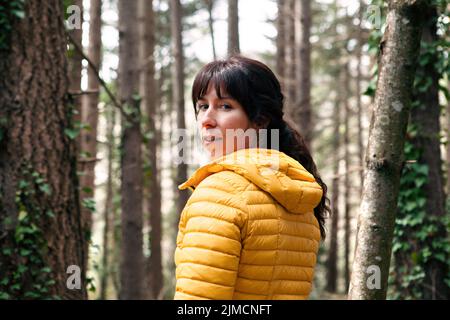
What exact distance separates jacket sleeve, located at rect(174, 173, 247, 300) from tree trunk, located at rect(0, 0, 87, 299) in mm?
3388

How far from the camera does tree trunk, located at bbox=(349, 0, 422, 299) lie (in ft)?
8.99

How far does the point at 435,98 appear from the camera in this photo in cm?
682

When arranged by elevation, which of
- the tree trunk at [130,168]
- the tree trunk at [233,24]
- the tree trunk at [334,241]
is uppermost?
the tree trunk at [233,24]

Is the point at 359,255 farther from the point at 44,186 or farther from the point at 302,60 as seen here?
the point at 302,60

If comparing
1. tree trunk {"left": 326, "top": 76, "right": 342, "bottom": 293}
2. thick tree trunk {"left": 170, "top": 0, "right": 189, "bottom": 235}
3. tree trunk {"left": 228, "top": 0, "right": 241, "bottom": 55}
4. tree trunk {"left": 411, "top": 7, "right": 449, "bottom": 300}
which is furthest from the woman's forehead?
tree trunk {"left": 326, "top": 76, "right": 342, "bottom": 293}

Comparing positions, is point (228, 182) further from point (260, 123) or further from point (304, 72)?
point (304, 72)

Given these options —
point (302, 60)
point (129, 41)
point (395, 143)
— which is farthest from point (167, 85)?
point (395, 143)

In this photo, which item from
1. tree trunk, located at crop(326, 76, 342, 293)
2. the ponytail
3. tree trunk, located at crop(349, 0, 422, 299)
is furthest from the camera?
tree trunk, located at crop(326, 76, 342, 293)

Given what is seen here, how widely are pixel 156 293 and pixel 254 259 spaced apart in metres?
11.5

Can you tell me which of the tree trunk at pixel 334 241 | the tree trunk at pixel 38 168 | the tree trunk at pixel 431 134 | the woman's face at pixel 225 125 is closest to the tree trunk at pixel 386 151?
the woman's face at pixel 225 125

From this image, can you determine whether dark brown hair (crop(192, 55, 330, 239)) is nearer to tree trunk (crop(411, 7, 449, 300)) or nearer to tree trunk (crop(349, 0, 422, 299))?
tree trunk (crop(349, 0, 422, 299))

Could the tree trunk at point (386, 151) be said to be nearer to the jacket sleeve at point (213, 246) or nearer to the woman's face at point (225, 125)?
the woman's face at point (225, 125)

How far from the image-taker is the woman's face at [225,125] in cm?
214

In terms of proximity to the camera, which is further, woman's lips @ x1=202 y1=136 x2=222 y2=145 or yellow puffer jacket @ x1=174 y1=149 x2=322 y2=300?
woman's lips @ x1=202 y1=136 x2=222 y2=145
